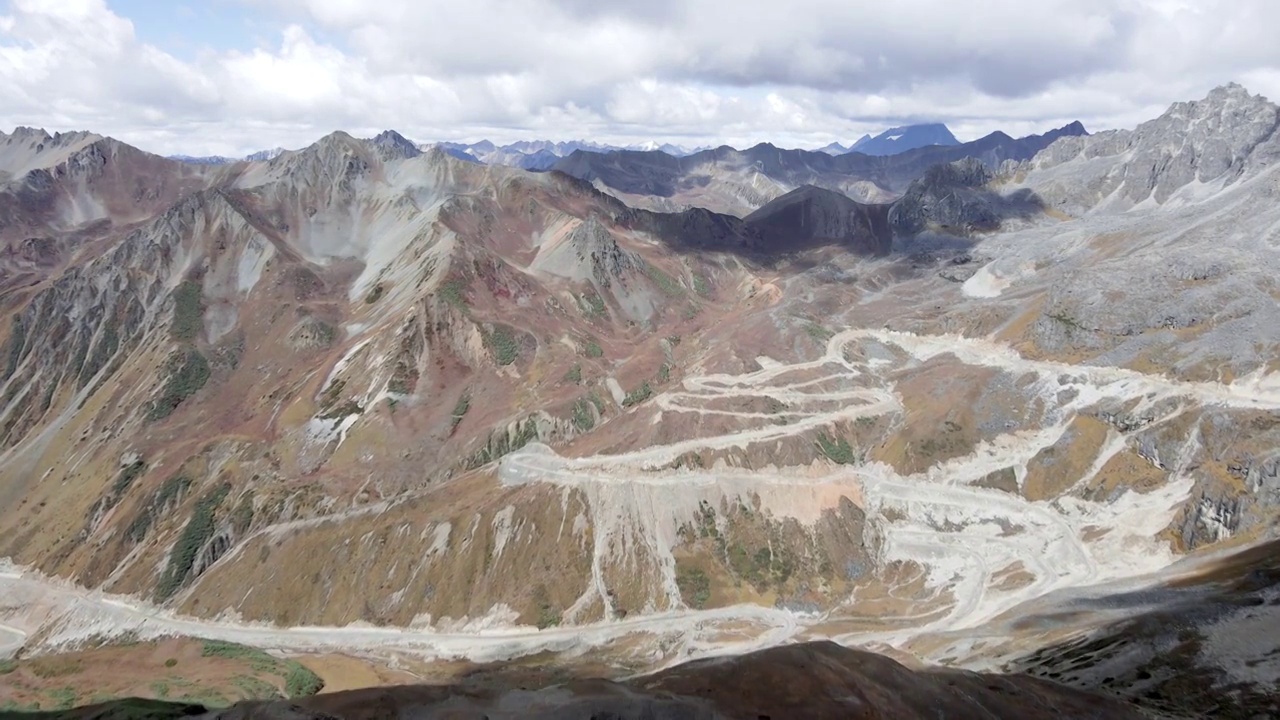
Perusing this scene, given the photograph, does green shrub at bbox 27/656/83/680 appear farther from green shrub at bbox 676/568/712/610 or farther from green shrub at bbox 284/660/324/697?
green shrub at bbox 676/568/712/610

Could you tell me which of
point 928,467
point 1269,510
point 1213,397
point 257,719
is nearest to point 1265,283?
point 1213,397

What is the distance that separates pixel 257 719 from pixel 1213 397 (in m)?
149

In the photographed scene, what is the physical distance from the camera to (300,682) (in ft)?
238

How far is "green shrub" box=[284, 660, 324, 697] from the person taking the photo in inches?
2758

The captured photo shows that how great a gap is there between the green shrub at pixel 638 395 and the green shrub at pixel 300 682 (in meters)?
98.5

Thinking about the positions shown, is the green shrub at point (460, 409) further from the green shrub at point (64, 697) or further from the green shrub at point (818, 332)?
the green shrub at point (64, 697)

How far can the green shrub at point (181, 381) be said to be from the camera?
599 ft

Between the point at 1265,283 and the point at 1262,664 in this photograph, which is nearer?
the point at 1262,664

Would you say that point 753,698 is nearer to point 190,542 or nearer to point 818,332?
point 190,542

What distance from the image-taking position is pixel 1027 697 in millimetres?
61344

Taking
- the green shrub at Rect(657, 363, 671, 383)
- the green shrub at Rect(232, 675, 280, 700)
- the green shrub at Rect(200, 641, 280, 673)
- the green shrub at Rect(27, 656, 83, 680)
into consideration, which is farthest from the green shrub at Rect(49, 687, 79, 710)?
the green shrub at Rect(657, 363, 671, 383)

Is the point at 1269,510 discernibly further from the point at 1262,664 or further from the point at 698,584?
the point at 698,584

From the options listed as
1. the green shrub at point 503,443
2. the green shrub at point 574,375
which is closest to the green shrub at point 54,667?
the green shrub at point 503,443

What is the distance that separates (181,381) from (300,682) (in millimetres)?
150682
